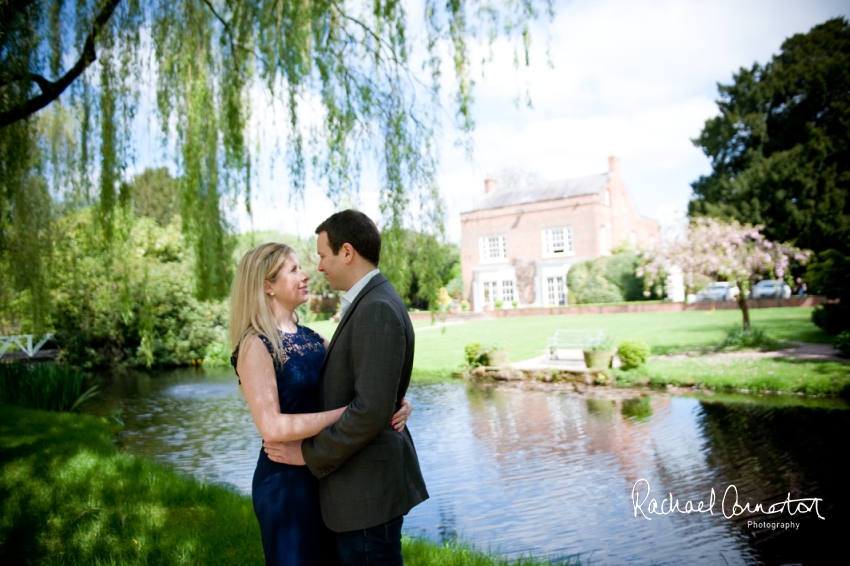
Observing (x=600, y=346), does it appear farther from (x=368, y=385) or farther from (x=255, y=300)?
(x=368, y=385)

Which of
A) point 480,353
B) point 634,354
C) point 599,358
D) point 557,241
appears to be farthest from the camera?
point 557,241

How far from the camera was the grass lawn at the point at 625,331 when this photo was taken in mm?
17328

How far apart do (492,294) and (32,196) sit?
3445 centimetres

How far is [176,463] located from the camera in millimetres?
8242

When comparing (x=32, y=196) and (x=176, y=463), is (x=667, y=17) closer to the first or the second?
(x=32, y=196)

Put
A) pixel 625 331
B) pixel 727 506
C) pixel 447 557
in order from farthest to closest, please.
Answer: pixel 625 331 → pixel 727 506 → pixel 447 557

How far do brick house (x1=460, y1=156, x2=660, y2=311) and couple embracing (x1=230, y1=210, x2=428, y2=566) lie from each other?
3435cm

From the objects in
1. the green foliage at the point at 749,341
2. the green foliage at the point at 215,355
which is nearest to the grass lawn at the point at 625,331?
the green foliage at the point at 749,341

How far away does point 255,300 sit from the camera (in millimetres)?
2279

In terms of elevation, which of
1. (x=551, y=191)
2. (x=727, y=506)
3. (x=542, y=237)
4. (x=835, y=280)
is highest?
(x=551, y=191)

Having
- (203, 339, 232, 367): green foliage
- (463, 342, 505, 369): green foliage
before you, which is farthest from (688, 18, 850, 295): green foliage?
(203, 339, 232, 367): green foliage

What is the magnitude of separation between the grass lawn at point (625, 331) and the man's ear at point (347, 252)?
576 inches

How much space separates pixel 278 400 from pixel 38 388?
1059cm

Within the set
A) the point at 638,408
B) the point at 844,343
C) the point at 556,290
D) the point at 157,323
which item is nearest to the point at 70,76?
the point at 638,408
